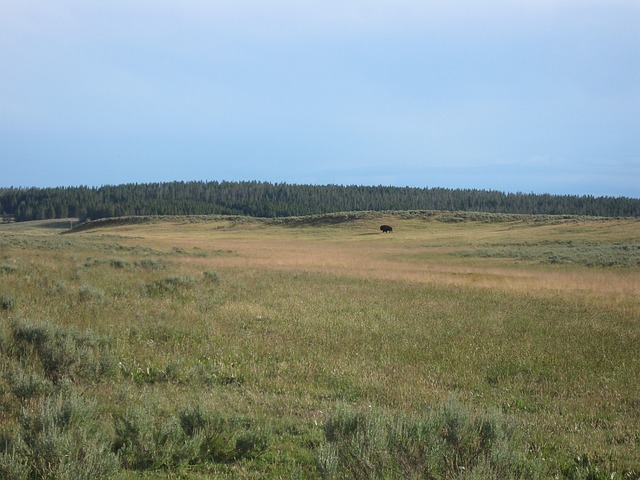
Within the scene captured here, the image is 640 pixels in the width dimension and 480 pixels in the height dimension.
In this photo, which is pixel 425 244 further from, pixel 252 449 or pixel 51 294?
pixel 252 449

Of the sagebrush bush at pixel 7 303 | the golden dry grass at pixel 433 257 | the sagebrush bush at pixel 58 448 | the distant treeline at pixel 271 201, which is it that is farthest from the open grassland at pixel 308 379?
the distant treeline at pixel 271 201

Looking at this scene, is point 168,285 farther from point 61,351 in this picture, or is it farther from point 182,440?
point 182,440


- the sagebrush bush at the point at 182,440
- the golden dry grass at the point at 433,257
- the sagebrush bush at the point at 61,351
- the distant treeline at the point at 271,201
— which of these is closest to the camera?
the sagebrush bush at the point at 182,440

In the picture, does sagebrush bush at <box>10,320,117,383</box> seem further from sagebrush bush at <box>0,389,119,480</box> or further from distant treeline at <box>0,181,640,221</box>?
distant treeline at <box>0,181,640,221</box>

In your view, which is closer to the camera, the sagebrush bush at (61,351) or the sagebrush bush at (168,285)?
the sagebrush bush at (61,351)

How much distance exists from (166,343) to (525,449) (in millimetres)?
6881

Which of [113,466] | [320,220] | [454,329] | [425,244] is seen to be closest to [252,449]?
[113,466]

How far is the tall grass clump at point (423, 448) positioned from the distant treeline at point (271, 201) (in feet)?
448

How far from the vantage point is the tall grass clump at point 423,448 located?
4.55 meters

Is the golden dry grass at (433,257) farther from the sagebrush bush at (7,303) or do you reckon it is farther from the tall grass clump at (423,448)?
the tall grass clump at (423,448)

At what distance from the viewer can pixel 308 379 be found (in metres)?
8.68

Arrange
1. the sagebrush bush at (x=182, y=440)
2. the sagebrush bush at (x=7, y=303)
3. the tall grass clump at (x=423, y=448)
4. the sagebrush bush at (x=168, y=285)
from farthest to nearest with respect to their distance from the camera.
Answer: the sagebrush bush at (x=168, y=285), the sagebrush bush at (x=7, y=303), the sagebrush bush at (x=182, y=440), the tall grass clump at (x=423, y=448)

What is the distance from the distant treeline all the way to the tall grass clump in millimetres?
136493

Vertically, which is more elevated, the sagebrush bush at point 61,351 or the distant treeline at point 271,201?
the distant treeline at point 271,201
